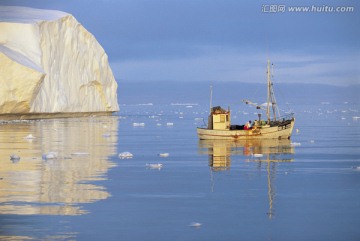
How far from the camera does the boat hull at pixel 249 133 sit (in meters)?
33.6

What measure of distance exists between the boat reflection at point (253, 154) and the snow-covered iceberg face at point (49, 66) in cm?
2042

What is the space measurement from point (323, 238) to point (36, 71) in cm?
4203

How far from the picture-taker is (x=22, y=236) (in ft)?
31.1

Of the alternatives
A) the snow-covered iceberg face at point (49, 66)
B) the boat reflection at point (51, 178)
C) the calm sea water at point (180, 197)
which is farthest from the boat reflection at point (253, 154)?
the snow-covered iceberg face at point (49, 66)

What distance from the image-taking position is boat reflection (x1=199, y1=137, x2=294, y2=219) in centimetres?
1861

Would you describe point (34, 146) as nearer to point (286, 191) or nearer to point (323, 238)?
point (286, 191)

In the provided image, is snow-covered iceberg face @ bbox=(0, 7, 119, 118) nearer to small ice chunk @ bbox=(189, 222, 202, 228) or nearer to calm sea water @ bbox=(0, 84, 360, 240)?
calm sea water @ bbox=(0, 84, 360, 240)

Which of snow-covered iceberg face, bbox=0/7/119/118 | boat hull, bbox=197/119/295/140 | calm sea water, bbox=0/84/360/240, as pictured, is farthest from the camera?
snow-covered iceberg face, bbox=0/7/119/118

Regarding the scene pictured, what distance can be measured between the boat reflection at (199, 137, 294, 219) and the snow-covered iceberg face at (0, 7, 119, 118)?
2042cm

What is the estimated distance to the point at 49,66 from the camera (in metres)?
58.5

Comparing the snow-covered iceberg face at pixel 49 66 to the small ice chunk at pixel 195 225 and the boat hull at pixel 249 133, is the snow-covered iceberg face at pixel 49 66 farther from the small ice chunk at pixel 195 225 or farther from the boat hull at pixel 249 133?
the small ice chunk at pixel 195 225

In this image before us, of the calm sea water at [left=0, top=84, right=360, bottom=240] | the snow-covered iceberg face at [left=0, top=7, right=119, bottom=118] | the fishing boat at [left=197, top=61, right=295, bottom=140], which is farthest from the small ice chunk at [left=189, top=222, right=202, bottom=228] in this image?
the snow-covered iceberg face at [left=0, top=7, right=119, bottom=118]

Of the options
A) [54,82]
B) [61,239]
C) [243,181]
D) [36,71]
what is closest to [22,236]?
[61,239]

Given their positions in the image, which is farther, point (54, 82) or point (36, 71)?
point (54, 82)
